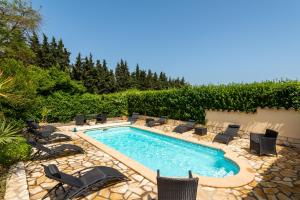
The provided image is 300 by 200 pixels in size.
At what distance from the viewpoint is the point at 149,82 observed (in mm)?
58375

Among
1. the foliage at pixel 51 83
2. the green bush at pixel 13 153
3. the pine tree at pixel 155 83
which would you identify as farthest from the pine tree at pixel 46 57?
the green bush at pixel 13 153

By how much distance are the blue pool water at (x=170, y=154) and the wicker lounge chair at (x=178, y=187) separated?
13.6 ft

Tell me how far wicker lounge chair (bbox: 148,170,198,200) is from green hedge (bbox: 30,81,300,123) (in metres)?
9.05

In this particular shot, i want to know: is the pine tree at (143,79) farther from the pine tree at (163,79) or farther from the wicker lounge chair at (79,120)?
the wicker lounge chair at (79,120)

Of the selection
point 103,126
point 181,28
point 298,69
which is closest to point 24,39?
point 103,126

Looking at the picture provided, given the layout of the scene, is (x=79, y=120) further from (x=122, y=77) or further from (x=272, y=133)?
(x=122, y=77)

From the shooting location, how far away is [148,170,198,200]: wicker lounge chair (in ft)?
12.9

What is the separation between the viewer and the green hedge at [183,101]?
11.0 meters

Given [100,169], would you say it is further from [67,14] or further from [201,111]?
[67,14]

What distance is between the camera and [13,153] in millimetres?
7641

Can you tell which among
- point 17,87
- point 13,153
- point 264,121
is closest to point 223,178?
point 264,121

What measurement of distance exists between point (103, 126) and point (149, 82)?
1659 inches

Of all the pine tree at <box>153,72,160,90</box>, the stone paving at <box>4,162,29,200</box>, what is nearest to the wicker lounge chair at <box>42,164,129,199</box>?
the stone paving at <box>4,162,29,200</box>

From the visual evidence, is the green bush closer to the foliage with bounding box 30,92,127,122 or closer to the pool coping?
the pool coping
